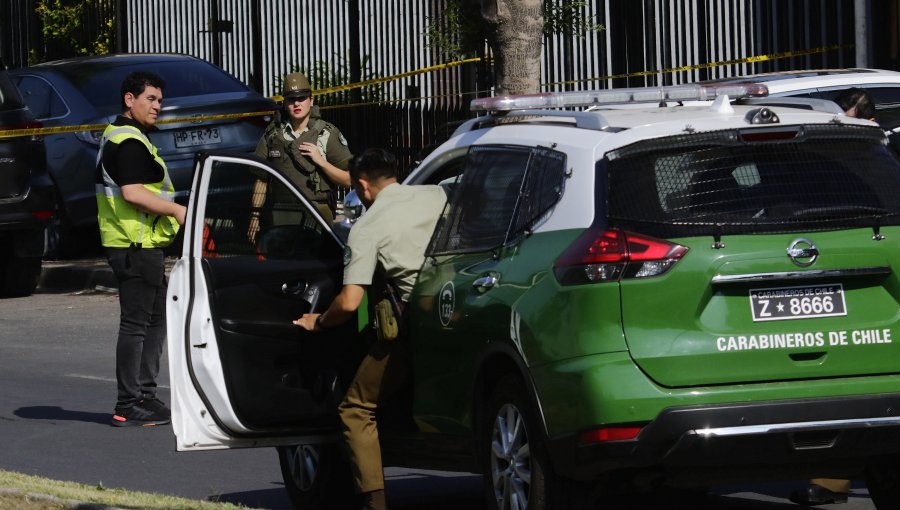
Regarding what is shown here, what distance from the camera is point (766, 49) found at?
48.8ft

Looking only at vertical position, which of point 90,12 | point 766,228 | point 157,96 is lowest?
point 766,228

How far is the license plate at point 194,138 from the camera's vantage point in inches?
609

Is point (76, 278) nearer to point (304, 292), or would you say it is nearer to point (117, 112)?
point (117, 112)

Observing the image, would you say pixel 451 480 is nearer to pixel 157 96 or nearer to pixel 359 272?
pixel 359 272

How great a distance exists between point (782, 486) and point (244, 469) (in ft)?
8.49

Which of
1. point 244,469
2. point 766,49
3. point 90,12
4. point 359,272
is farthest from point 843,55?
point 90,12

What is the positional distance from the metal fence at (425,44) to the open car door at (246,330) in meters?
4.31

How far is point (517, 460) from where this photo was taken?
19.5ft

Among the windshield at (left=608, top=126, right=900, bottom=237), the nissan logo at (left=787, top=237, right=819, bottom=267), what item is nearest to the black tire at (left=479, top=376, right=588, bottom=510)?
the windshield at (left=608, top=126, right=900, bottom=237)

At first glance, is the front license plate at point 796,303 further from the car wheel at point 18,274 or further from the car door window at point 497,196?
the car wheel at point 18,274

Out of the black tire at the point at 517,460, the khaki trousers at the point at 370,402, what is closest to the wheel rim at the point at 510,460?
the black tire at the point at 517,460

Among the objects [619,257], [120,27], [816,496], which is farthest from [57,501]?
[120,27]

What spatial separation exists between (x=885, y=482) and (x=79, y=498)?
3.08m

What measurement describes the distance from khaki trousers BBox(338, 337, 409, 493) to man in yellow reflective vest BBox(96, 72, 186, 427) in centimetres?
293
